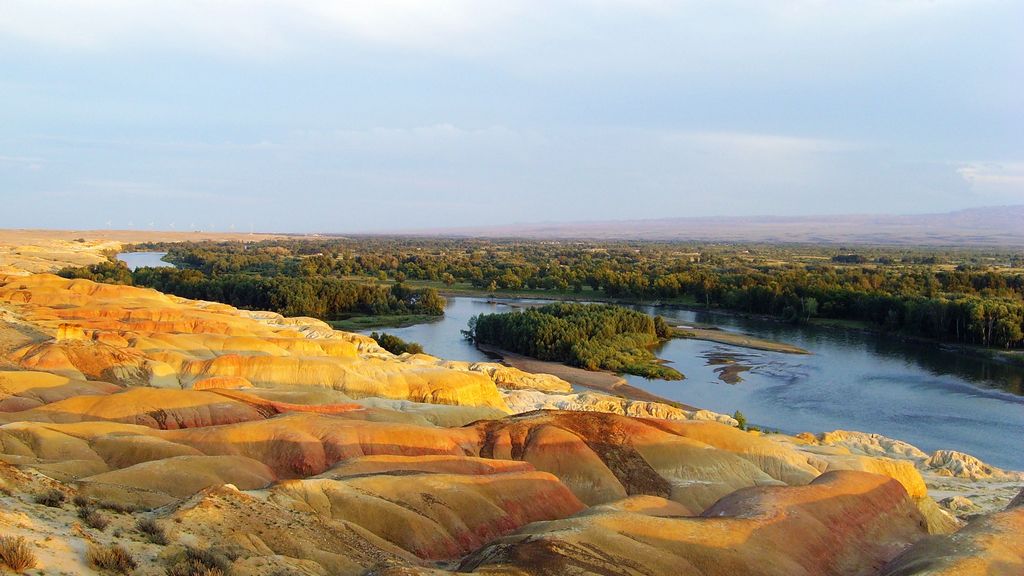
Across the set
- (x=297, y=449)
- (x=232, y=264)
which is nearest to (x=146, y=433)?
(x=297, y=449)

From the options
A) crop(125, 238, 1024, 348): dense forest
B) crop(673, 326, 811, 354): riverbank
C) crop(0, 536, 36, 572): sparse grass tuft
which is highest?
crop(0, 536, 36, 572): sparse grass tuft

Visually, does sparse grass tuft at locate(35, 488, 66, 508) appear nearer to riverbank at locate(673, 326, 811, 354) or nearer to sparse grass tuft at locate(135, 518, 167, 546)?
sparse grass tuft at locate(135, 518, 167, 546)

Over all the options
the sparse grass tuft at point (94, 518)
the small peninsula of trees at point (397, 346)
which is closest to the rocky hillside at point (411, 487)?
the sparse grass tuft at point (94, 518)

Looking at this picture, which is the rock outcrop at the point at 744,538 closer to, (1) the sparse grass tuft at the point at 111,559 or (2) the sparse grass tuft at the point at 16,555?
(1) the sparse grass tuft at the point at 111,559

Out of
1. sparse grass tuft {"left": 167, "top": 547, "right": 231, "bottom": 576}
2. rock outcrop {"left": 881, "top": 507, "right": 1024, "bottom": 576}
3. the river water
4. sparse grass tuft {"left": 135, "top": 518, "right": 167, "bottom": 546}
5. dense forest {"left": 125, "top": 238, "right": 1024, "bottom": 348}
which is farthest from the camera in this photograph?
dense forest {"left": 125, "top": 238, "right": 1024, "bottom": 348}

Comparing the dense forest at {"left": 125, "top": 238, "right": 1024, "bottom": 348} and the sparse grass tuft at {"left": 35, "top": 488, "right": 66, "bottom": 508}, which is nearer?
the sparse grass tuft at {"left": 35, "top": 488, "right": 66, "bottom": 508}

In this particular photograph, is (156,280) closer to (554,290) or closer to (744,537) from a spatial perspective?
(554,290)

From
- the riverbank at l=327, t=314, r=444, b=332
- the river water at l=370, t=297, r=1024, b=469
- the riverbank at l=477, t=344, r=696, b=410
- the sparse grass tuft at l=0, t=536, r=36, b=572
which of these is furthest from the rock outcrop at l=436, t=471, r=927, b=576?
the riverbank at l=327, t=314, r=444, b=332
